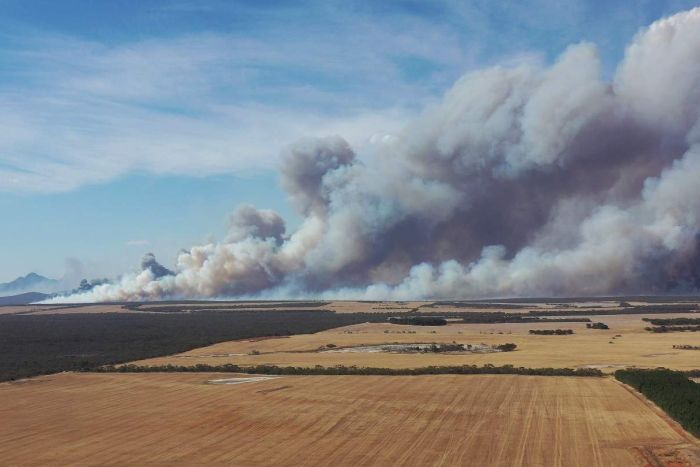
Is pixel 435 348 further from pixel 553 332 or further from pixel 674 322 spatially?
pixel 674 322

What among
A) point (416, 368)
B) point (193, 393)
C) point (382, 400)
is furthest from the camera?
point (416, 368)

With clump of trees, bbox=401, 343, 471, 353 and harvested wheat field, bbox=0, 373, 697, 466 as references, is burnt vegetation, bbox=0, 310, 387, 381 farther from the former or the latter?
clump of trees, bbox=401, 343, 471, 353

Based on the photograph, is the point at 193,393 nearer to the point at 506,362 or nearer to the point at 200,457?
the point at 200,457

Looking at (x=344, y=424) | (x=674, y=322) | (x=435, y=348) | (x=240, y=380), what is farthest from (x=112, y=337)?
(x=674, y=322)

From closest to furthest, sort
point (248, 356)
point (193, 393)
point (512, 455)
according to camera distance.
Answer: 1. point (512, 455)
2. point (193, 393)
3. point (248, 356)

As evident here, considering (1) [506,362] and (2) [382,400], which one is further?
(1) [506,362]

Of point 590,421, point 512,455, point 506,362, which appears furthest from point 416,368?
point 512,455
